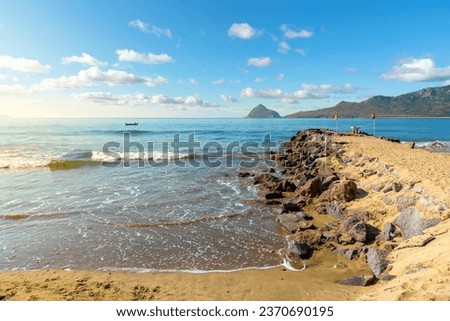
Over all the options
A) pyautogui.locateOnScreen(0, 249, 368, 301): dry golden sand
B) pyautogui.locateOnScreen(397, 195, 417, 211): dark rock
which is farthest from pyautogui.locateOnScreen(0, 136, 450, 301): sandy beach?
pyautogui.locateOnScreen(397, 195, 417, 211): dark rock

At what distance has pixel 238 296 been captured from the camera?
7742mm

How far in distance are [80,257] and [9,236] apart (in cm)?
419

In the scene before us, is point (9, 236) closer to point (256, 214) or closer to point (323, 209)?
point (256, 214)

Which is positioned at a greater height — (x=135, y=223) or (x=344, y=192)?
(x=344, y=192)

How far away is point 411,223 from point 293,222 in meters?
4.53

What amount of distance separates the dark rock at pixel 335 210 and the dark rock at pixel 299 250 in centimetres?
373

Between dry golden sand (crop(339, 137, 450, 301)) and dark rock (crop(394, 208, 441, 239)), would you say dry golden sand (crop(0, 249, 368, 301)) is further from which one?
dark rock (crop(394, 208, 441, 239))

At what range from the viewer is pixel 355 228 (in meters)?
10.9

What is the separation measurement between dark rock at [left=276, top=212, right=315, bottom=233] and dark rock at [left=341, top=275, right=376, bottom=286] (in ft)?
13.4

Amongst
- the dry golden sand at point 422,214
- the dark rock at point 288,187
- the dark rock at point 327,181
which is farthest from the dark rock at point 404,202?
the dark rock at point 288,187

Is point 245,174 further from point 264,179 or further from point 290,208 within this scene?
point 290,208

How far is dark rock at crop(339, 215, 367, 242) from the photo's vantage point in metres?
10.6

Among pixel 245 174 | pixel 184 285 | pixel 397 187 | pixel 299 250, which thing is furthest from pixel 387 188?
pixel 245 174
